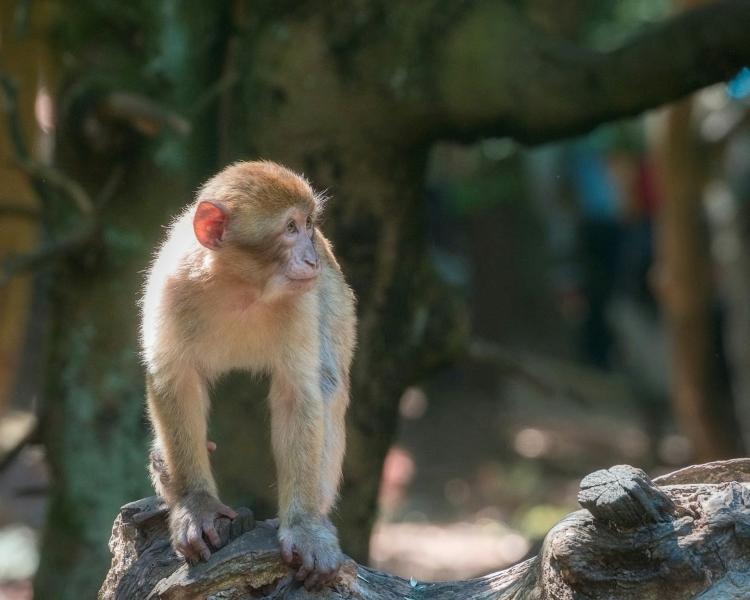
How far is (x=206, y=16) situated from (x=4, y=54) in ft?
6.51

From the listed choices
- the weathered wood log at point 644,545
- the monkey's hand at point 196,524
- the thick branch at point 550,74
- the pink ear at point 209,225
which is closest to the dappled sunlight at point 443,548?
the thick branch at point 550,74

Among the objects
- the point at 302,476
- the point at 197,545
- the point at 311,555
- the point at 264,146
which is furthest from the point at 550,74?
the point at 197,545

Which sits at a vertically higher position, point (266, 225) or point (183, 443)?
point (266, 225)

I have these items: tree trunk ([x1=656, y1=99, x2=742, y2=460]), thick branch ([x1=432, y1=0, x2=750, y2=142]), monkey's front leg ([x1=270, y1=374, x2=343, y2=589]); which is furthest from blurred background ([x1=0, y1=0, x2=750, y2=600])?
tree trunk ([x1=656, y1=99, x2=742, y2=460])

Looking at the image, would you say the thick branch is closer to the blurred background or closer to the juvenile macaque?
the blurred background

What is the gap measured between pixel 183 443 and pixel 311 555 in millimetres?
734

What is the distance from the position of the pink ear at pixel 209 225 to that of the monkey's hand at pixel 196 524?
86 cm

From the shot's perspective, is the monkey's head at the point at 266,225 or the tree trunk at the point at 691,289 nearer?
the monkey's head at the point at 266,225

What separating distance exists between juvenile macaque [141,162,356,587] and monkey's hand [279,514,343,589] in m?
0.12

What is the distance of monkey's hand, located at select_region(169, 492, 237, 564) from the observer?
147 inches

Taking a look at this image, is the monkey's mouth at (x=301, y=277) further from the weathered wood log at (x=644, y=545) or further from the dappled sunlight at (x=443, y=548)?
the dappled sunlight at (x=443, y=548)

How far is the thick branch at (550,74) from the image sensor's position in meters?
5.33

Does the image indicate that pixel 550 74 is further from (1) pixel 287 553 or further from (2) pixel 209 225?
(1) pixel 287 553

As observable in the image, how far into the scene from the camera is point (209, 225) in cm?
405
